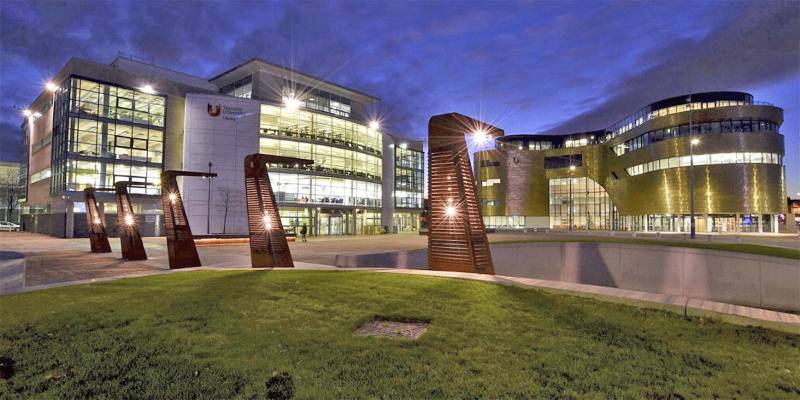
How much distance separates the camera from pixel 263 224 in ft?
50.6

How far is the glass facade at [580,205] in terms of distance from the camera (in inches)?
2872

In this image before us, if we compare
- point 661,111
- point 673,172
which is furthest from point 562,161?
point 673,172

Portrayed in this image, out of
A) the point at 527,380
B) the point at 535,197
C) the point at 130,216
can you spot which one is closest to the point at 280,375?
the point at 527,380

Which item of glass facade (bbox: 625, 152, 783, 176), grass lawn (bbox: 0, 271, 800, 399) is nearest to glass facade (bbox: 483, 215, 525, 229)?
glass facade (bbox: 625, 152, 783, 176)

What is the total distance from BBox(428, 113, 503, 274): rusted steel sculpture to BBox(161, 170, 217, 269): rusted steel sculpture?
9.80 metres

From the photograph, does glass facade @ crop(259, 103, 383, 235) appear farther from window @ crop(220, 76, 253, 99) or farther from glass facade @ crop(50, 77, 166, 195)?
glass facade @ crop(50, 77, 166, 195)

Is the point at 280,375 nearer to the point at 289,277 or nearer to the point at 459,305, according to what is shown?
the point at 459,305

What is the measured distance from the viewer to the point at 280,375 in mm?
4770

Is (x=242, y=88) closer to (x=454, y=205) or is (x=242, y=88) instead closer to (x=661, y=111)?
(x=454, y=205)

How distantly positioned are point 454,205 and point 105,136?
48.5 meters

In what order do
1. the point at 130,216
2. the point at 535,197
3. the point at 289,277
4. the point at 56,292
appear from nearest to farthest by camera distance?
the point at 56,292
the point at 289,277
the point at 130,216
the point at 535,197

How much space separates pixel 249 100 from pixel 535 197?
182 feet

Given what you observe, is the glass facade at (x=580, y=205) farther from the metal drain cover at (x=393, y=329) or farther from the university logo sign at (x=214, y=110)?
the metal drain cover at (x=393, y=329)

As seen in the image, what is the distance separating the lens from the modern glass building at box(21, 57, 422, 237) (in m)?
45.2
